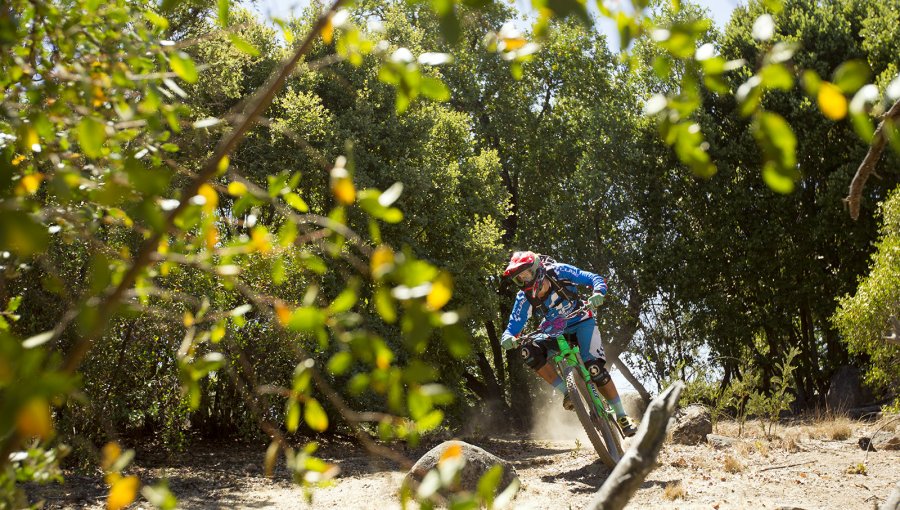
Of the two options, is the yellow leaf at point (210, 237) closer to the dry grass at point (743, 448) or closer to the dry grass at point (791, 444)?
the dry grass at point (743, 448)

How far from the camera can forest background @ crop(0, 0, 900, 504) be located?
130 cm

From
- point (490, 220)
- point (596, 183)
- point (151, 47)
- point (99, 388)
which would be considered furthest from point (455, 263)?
point (151, 47)

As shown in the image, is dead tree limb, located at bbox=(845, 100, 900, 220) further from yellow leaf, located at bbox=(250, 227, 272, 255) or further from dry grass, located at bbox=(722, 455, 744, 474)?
dry grass, located at bbox=(722, 455, 744, 474)

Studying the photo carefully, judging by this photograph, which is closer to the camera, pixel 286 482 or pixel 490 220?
pixel 286 482

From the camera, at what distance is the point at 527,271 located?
7777mm

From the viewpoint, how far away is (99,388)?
31.0 feet

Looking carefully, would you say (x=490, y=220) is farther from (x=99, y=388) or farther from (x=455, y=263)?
(x=99, y=388)

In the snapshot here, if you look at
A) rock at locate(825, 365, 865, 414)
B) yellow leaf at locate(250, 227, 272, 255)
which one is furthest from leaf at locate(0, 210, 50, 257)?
rock at locate(825, 365, 865, 414)

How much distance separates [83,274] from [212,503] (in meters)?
3.10

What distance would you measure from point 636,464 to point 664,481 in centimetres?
542

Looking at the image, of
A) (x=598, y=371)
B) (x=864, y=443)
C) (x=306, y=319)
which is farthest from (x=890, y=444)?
(x=306, y=319)

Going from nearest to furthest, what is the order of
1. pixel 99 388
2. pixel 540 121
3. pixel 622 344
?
1. pixel 99 388
2. pixel 622 344
3. pixel 540 121

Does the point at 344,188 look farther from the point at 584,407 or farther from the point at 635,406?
the point at 635,406

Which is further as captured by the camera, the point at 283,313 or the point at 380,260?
the point at 283,313
